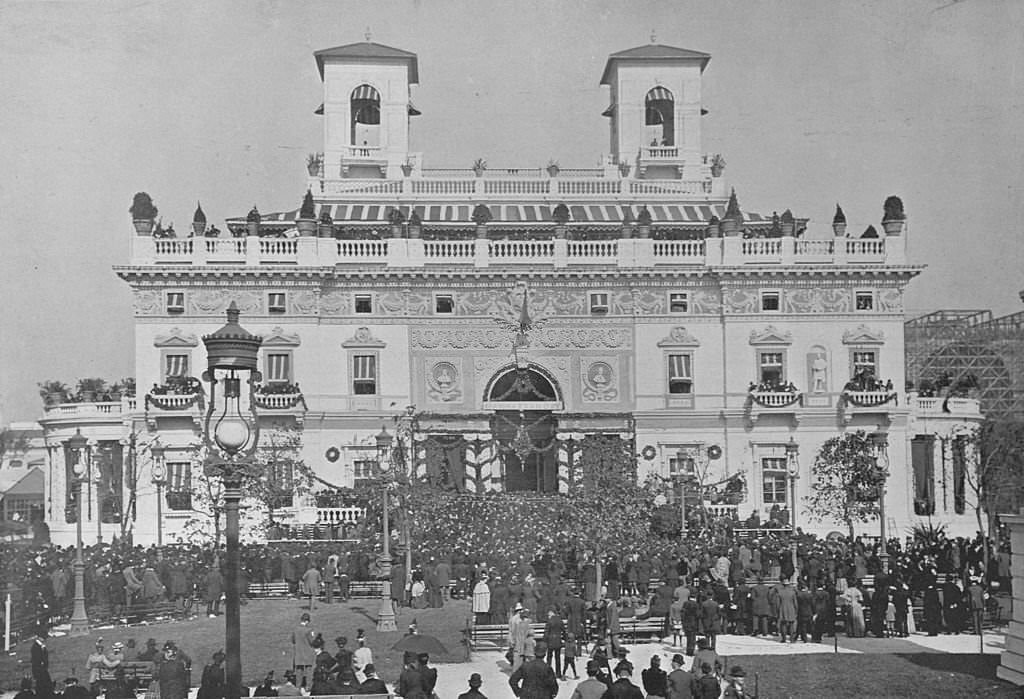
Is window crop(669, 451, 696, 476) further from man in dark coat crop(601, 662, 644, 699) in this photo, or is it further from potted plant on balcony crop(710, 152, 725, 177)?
man in dark coat crop(601, 662, 644, 699)

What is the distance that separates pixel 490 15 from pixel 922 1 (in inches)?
250

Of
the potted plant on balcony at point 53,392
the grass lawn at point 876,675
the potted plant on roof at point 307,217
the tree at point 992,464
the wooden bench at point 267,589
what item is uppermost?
the potted plant on roof at point 307,217

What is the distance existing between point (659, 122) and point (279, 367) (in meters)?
9.49

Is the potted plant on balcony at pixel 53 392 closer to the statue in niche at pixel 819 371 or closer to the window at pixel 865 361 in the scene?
the statue in niche at pixel 819 371

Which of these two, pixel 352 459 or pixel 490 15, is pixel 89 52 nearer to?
pixel 490 15

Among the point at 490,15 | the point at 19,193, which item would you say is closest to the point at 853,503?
the point at 490,15

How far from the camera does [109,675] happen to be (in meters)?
13.6

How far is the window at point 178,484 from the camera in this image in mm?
20844

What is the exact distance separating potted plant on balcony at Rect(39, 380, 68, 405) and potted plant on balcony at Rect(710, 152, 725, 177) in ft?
40.7

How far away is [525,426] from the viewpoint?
22141 mm

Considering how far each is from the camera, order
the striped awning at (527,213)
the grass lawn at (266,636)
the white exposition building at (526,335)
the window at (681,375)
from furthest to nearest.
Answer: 1. the striped awning at (527,213)
2. the window at (681,375)
3. the white exposition building at (526,335)
4. the grass lawn at (266,636)

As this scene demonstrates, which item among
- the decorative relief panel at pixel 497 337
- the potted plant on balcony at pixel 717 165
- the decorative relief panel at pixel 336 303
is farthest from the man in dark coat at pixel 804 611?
the decorative relief panel at pixel 336 303

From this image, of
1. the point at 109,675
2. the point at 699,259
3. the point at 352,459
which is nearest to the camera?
the point at 109,675

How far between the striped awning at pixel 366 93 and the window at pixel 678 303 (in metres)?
6.75
